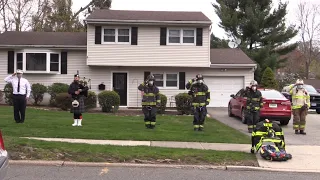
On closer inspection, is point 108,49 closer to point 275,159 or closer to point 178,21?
point 178,21

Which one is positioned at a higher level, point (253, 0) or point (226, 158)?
point (253, 0)

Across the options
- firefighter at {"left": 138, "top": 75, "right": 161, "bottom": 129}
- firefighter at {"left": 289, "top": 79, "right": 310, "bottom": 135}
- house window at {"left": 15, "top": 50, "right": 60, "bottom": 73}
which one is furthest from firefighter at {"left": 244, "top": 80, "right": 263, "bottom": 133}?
house window at {"left": 15, "top": 50, "right": 60, "bottom": 73}

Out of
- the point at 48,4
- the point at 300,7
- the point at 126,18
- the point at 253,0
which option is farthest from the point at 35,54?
the point at 300,7

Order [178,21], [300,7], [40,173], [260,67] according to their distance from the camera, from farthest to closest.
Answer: [300,7] → [260,67] → [178,21] → [40,173]

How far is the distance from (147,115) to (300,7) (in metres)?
49.2

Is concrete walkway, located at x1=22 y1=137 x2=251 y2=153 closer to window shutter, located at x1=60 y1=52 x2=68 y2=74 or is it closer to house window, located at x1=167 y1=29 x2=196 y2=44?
house window, located at x1=167 y1=29 x2=196 y2=44

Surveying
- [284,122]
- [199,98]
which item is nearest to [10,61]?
[199,98]

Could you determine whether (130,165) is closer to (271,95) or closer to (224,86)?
(271,95)

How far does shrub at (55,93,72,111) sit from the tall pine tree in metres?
21.8

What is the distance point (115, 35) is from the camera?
21312 mm

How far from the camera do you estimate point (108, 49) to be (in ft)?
69.3

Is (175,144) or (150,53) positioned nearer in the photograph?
(175,144)

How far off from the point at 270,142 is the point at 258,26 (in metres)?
29.8

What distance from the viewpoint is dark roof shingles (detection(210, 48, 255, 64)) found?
75.4 feet
